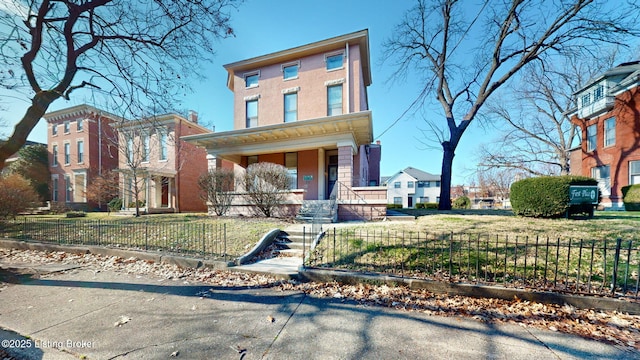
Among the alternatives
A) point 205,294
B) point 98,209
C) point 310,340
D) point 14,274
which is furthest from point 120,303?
point 98,209

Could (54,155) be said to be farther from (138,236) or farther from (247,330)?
(247,330)

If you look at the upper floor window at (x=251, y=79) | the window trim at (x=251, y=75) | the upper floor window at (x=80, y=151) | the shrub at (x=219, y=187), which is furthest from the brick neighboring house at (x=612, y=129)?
the upper floor window at (x=80, y=151)

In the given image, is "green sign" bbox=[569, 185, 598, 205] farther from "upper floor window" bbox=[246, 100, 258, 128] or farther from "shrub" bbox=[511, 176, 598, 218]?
"upper floor window" bbox=[246, 100, 258, 128]

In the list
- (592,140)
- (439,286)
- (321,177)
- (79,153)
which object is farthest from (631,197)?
(79,153)

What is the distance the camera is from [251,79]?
15.5 m

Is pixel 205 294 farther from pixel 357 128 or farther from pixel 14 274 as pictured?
pixel 357 128

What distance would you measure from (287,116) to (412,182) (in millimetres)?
39221

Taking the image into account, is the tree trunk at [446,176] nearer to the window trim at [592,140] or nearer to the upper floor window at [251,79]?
the upper floor window at [251,79]

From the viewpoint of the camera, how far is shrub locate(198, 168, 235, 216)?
11180 millimetres

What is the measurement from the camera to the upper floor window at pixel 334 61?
13668mm

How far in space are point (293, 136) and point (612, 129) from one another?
78.3ft

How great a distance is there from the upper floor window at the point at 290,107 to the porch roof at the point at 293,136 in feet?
9.15

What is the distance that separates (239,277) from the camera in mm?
4633

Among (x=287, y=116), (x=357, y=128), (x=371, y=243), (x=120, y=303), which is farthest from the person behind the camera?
(x=287, y=116)
